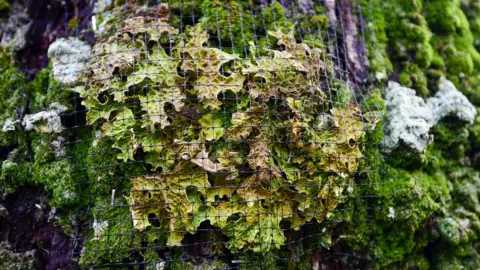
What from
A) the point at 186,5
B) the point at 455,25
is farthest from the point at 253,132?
the point at 455,25

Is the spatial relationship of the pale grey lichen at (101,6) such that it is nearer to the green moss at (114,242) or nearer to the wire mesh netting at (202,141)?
the wire mesh netting at (202,141)

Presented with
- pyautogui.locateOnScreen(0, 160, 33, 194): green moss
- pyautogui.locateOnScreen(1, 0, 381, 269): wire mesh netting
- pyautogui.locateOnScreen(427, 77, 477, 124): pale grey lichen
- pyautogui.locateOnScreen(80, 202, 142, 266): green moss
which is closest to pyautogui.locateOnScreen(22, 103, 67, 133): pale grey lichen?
pyautogui.locateOnScreen(1, 0, 381, 269): wire mesh netting

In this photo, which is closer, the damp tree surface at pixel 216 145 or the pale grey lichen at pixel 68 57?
the damp tree surface at pixel 216 145

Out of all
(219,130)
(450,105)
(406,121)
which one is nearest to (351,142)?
(406,121)

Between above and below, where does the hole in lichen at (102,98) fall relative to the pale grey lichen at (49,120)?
above

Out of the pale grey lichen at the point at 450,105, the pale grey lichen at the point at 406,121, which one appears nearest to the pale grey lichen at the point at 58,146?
the pale grey lichen at the point at 406,121

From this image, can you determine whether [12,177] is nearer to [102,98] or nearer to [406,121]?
[102,98]

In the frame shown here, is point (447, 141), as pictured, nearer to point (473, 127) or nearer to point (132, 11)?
point (473, 127)
